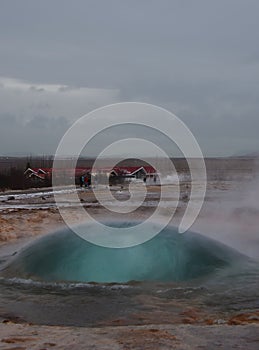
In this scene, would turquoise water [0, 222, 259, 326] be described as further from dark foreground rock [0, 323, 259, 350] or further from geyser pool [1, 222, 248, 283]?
dark foreground rock [0, 323, 259, 350]

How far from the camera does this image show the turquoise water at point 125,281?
21.0 ft

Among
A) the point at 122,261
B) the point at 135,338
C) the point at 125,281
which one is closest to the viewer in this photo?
the point at 135,338

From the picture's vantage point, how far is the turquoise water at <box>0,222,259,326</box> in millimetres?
6406

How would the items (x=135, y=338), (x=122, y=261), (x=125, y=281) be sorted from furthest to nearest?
(x=122, y=261), (x=125, y=281), (x=135, y=338)

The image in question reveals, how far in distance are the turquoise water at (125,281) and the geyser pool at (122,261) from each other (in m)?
0.02

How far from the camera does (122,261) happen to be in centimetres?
786

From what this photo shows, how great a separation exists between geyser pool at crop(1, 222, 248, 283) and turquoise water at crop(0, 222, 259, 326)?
16 mm

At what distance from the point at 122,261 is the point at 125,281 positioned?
0.41 meters

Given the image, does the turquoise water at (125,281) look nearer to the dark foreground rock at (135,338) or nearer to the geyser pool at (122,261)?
the geyser pool at (122,261)

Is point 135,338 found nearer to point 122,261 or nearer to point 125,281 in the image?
point 125,281

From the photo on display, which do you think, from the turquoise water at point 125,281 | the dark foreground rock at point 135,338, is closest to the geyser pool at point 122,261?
the turquoise water at point 125,281

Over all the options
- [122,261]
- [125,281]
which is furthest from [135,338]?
[122,261]

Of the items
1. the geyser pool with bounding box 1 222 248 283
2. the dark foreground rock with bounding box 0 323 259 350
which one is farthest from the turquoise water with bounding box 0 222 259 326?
the dark foreground rock with bounding box 0 323 259 350

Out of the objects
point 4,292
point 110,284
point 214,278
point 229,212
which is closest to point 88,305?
point 110,284
